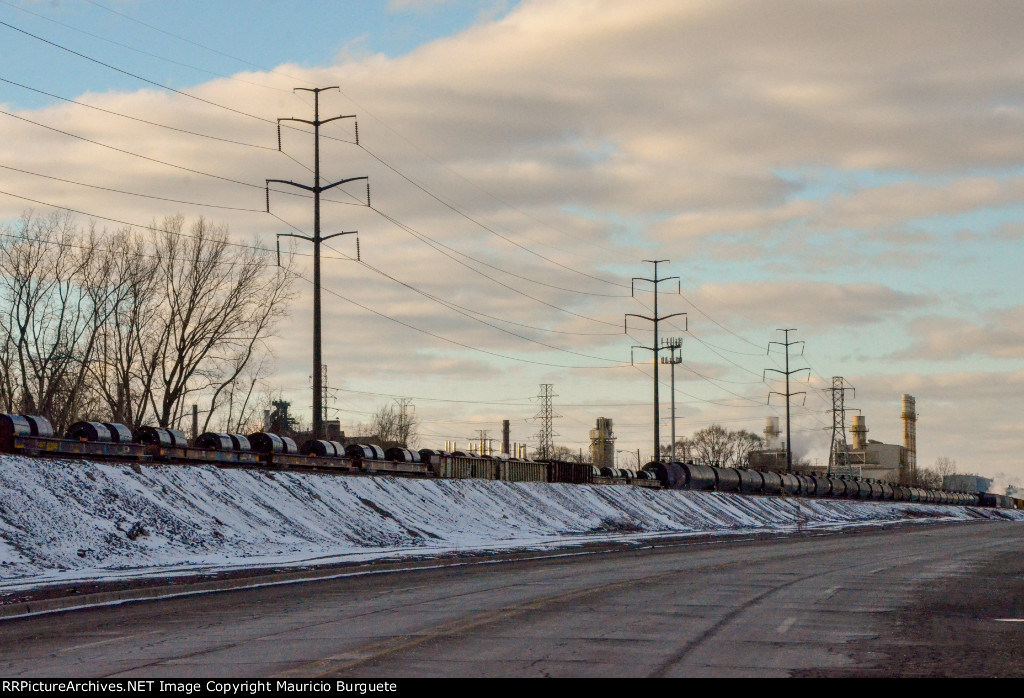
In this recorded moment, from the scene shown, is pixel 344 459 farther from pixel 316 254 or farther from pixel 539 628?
pixel 539 628

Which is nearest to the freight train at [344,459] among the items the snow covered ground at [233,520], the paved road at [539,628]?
the snow covered ground at [233,520]

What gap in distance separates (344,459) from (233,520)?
18.7 metres

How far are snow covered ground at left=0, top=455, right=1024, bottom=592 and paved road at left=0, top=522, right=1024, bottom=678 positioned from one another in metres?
6.63

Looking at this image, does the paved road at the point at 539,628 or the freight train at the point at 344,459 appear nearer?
the paved road at the point at 539,628

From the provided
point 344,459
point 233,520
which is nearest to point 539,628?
point 233,520

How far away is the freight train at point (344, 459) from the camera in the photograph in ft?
123

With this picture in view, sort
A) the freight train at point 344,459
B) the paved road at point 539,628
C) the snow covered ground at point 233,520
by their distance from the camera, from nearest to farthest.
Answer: the paved road at point 539,628 → the snow covered ground at point 233,520 → the freight train at point 344,459

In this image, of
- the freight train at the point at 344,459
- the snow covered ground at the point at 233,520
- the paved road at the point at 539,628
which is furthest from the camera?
the freight train at the point at 344,459

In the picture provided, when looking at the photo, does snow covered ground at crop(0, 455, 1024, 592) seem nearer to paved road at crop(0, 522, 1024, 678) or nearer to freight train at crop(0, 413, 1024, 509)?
freight train at crop(0, 413, 1024, 509)

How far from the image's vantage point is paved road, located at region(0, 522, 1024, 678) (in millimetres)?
11875

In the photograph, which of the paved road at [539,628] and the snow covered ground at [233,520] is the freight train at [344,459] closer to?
the snow covered ground at [233,520]

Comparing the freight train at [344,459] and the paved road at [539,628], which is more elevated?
the freight train at [344,459]

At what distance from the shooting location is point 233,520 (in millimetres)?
35688

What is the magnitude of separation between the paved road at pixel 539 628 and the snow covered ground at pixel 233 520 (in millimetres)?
6625
